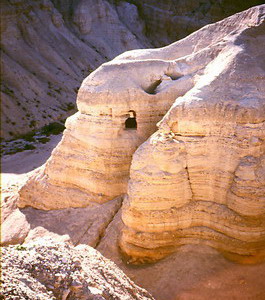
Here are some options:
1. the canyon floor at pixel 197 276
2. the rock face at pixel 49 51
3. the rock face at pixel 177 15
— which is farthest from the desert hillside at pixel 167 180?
the rock face at pixel 177 15

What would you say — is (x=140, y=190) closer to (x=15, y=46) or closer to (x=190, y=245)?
(x=190, y=245)

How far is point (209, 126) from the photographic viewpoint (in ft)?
25.6

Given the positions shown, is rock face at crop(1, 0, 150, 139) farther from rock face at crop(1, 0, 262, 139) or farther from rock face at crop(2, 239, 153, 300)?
rock face at crop(2, 239, 153, 300)

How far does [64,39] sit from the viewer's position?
107 feet

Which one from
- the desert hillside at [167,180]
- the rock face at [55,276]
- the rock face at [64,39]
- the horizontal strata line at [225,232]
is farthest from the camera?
the rock face at [64,39]

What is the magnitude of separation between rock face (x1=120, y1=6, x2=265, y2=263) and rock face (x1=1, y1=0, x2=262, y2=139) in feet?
56.2

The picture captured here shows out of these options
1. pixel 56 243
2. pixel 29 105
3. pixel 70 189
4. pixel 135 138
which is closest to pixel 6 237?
pixel 70 189

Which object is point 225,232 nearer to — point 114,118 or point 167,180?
point 167,180

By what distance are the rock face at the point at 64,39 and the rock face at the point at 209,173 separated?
17124 millimetres

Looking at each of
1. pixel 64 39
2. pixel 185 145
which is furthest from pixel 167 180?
pixel 64 39

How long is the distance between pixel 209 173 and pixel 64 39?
92.2ft

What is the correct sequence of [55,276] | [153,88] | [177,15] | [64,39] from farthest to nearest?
[177,15]
[64,39]
[153,88]
[55,276]

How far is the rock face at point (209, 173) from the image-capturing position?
747cm

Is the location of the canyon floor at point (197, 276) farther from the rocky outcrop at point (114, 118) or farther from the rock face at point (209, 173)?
the rocky outcrop at point (114, 118)
